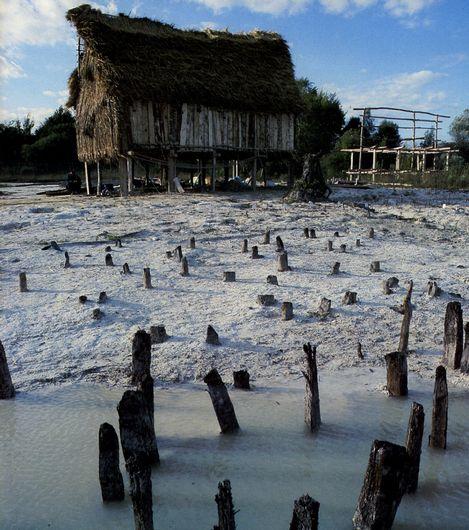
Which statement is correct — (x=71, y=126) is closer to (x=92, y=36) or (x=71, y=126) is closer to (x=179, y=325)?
(x=92, y=36)

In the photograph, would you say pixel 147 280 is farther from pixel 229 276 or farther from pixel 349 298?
pixel 349 298

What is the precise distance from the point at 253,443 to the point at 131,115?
631 inches

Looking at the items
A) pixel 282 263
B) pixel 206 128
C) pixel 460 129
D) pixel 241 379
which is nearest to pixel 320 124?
pixel 460 129

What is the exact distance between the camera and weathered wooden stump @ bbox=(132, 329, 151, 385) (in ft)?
13.8

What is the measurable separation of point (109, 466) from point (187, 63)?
1802 centimetres

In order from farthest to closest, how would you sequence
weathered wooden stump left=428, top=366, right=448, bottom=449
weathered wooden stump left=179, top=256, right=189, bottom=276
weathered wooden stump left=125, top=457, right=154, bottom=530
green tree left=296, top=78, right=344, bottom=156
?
green tree left=296, top=78, right=344, bottom=156
weathered wooden stump left=179, top=256, right=189, bottom=276
weathered wooden stump left=428, top=366, right=448, bottom=449
weathered wooden stump left=125, top=457, right=154, bottom=530

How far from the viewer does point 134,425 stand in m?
3.22

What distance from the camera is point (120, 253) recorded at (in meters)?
9.18

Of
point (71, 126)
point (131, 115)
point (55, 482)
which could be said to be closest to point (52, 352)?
point (55, 482)

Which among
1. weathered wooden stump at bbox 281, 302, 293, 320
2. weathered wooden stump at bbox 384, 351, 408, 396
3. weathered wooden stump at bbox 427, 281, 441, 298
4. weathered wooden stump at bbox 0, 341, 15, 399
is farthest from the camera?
weathered wooden stump at bbox 427, 281, 441, 298

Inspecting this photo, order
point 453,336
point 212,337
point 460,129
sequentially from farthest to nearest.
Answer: point 460,129 < point 212,337 < point 453,336

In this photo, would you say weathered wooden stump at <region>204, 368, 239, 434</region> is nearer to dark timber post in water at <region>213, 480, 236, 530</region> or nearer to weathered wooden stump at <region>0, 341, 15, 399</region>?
dark timber post in water at <region>213, 480, 236, 530</region>

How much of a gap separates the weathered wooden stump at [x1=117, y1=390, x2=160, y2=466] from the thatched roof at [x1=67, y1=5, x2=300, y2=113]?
1594 cm

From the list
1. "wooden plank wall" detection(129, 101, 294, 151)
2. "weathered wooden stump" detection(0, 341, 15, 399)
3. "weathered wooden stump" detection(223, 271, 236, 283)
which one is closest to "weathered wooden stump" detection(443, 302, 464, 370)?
"weathered wooden stump" detection(223, 271, 236, 283)
